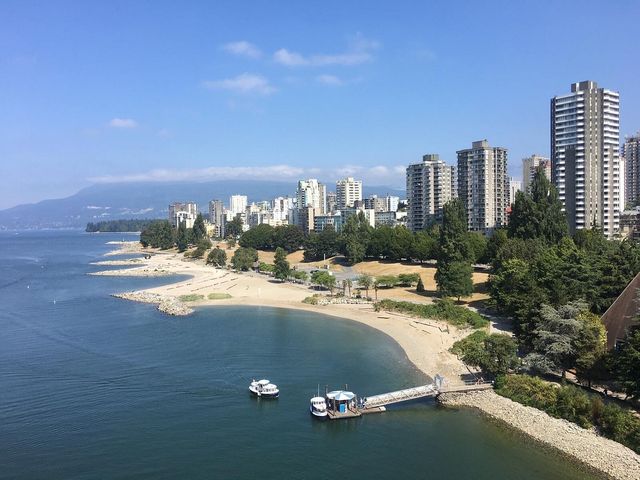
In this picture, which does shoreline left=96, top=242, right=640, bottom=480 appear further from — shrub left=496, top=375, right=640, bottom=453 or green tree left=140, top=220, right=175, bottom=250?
green tree left=140, top=220, right=175, bottom=250

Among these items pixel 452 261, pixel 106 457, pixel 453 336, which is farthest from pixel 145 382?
pixel 452 261

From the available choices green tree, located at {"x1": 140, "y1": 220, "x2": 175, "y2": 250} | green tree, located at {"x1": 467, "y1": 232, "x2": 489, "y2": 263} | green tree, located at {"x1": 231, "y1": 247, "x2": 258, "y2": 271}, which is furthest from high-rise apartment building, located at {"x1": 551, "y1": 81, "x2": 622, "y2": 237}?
green tree, located at {"x1": 140, "y1": 220, "x2": 175, "y2": 250}

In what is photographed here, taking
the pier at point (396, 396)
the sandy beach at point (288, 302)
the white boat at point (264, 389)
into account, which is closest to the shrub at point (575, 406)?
the pier at point (396, 396)

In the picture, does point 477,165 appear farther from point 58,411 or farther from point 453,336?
point 58,411

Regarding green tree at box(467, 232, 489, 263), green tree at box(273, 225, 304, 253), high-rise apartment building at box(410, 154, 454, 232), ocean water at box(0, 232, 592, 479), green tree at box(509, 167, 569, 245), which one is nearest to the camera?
ocean water at box(0, 232, 592, 479)

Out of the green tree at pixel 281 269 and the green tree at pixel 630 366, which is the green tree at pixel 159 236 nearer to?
the green tree at pixel 281 269
